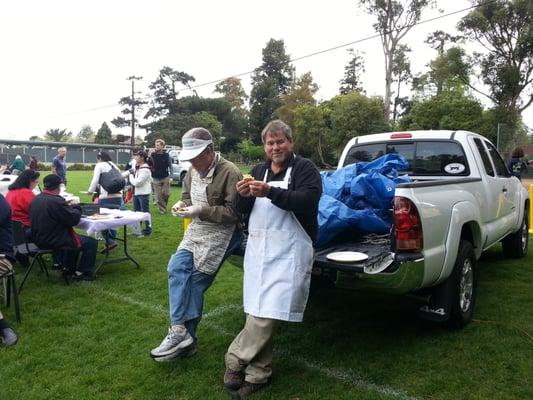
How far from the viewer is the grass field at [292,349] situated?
318 cm

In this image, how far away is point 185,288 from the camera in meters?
3.42

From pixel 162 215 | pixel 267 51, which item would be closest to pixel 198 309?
pixel 162 215

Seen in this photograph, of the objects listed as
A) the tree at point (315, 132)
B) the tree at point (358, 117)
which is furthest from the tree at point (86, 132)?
the tree at point (358, 117)

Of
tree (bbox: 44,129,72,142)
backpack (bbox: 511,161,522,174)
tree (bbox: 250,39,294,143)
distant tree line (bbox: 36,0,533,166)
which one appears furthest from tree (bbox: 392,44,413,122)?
tree (bbox: 44,129,72,142)

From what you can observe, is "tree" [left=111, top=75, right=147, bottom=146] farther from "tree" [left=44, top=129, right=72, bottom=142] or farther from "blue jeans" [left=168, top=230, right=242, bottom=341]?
"blue jeans" [left=168, top=230, right=242, bottom=341]

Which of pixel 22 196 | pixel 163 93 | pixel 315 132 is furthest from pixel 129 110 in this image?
pixel 22 196

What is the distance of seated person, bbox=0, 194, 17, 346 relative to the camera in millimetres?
4003

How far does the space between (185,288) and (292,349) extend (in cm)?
110

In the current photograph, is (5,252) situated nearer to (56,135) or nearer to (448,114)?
(448,114)

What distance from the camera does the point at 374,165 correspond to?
4.61 m

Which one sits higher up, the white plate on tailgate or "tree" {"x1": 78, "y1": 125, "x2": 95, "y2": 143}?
"tree" {"x1": 78, "y1": 125, "x2": 95, "y2": 143}

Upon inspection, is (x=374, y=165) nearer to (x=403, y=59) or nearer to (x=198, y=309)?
(x=198, y=309)

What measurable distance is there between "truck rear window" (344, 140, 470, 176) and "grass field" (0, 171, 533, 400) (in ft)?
4.78

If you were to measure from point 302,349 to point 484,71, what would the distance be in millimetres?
24184
